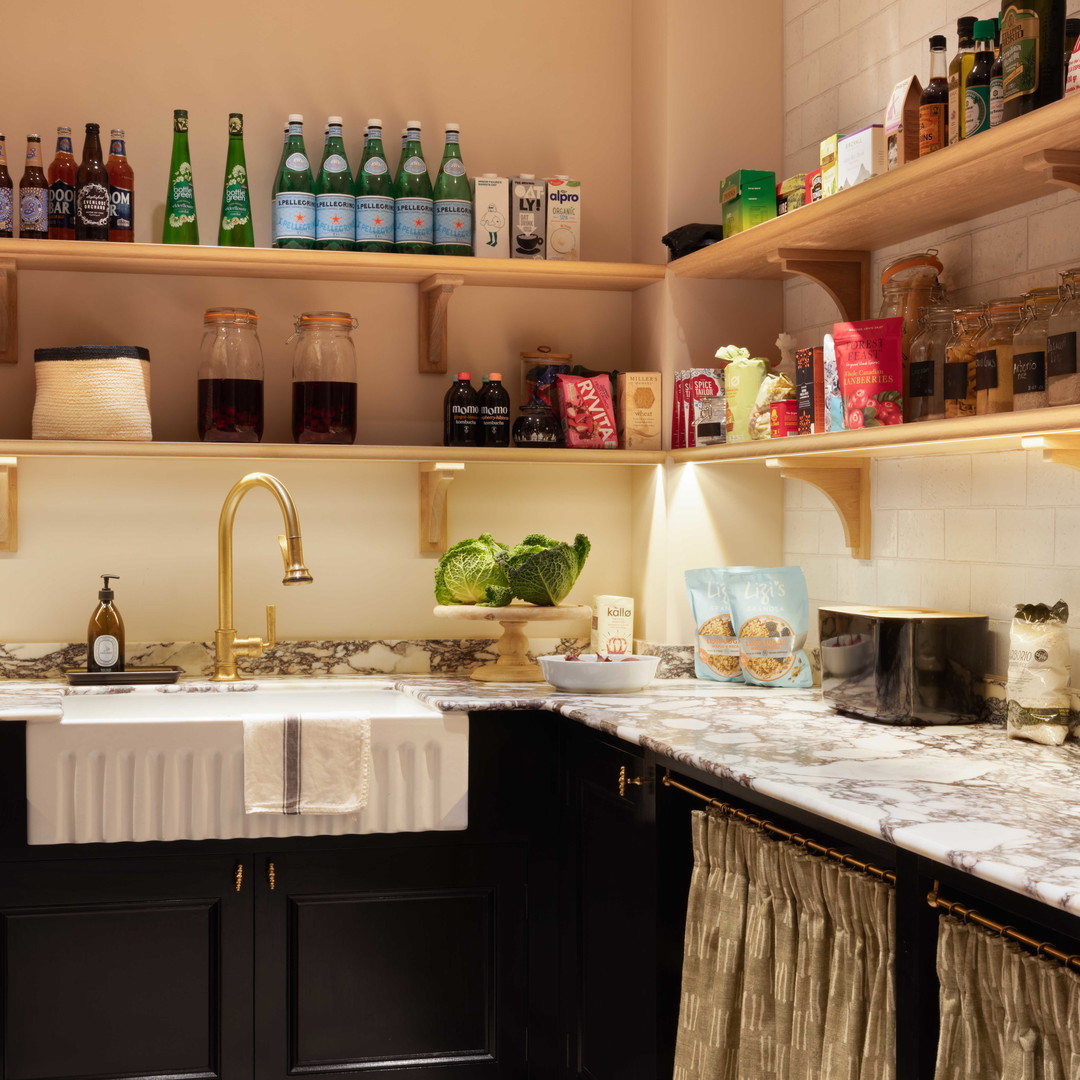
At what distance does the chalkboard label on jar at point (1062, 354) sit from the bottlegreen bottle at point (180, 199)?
2025mm

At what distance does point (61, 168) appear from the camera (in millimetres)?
2963

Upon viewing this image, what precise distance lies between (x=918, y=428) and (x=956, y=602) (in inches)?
20.6

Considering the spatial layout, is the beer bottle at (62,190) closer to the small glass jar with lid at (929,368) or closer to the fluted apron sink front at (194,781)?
the fluted apron sink front at (194,781)

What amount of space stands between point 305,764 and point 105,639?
710mm

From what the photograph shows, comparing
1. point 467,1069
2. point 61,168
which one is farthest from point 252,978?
point 61,168

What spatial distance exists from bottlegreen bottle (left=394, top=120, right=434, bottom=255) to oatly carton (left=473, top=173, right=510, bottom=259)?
114 millimetres

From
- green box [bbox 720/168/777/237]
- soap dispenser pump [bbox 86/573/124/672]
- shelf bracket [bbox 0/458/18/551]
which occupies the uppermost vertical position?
green box [bbox 720/168/777/237]

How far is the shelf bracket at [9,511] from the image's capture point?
302 centimetres

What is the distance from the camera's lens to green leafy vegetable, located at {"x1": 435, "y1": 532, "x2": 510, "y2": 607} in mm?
3064

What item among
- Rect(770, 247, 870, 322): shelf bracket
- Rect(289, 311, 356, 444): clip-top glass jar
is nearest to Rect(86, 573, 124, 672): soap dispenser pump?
Rect(289, 311, 356, 444): clip-top glass jar

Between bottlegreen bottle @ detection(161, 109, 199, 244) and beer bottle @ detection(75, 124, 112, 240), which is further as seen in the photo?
bottlegreen bottle @ detection(161, 109, 199, 244)

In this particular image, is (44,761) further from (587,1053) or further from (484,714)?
(587,1053)

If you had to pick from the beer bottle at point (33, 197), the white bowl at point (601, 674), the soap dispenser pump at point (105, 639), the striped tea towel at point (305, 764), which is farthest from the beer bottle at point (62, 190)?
the white bowl at point (601, 674)

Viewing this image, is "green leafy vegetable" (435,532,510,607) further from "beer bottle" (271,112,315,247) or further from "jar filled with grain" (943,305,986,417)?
"jar filled with grain" (943,305,986,417)
